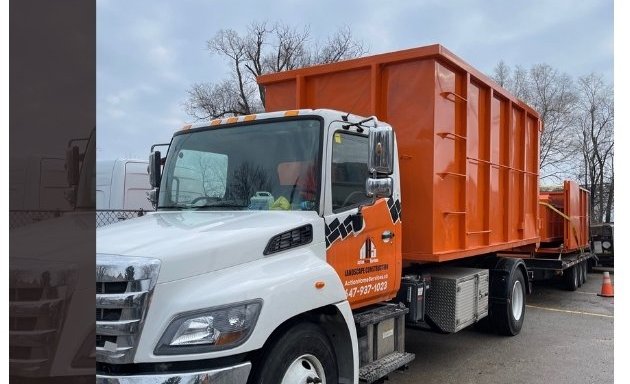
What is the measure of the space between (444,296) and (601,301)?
7.33 m

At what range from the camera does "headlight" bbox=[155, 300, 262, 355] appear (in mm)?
2922

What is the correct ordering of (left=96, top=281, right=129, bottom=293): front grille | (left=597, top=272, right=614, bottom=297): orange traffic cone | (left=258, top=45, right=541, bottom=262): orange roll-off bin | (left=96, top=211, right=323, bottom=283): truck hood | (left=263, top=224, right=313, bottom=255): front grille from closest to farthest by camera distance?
(left=96, top=281, right=129, bottom=293): front grille
(left=96, top=211, right=323, bottom=283): truck hood
(left=263, top=224, right=313, bottom=255): front grille
(left=258, top=45, right=541, bottom=262): orange roll-off bin
(left=597, top=272, right=614, bottom=297): orange traffic cone

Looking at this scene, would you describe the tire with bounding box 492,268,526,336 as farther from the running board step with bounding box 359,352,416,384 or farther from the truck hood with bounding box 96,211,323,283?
the truck hood with bounding box 96,211,323,283

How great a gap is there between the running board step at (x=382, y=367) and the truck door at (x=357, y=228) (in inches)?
21.0

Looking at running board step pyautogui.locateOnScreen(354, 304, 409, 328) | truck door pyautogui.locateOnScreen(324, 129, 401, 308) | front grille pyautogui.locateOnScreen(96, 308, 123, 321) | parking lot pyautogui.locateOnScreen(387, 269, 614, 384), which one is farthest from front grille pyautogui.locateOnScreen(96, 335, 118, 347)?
parking lot pyautogui.locateOnScreen(387, 269, 614, 384)

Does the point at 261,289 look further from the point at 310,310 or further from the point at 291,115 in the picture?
the point at 291,115

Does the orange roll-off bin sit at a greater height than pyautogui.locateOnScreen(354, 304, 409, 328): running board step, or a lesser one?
greater

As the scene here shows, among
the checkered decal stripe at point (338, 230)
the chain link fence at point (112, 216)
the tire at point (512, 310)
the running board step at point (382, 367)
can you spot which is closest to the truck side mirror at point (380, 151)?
the checkered decal stripe at point (338, 230)

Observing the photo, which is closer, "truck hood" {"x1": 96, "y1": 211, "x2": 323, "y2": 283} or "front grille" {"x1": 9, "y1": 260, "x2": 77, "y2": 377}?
"front grille" {"x1": 9, "y1": 260, "x2": 77, "y2": 377}

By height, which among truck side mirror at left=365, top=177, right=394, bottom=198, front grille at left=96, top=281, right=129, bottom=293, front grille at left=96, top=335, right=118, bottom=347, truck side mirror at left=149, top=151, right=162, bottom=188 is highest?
truck side mirror at left=149, top=151, right=162, bottom=188

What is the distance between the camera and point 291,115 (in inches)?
171

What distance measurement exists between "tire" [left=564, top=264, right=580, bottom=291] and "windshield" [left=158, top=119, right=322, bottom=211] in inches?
414

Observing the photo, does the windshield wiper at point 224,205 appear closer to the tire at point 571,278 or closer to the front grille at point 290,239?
the front grille at point 290,239

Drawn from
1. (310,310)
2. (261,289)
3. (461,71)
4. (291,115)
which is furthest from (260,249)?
(461,71)
